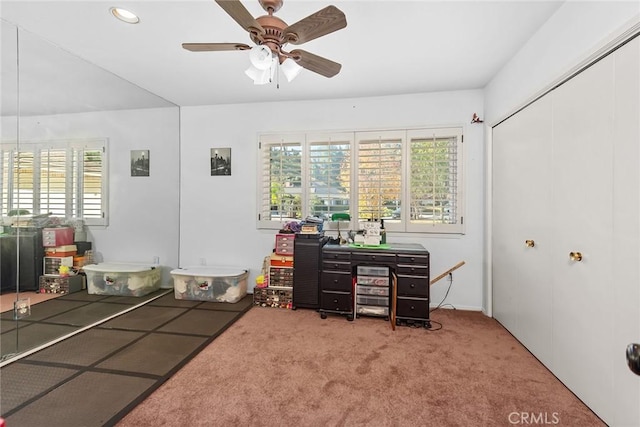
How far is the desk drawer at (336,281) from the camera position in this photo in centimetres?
298

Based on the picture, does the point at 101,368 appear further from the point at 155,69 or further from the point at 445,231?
the point at 445,231

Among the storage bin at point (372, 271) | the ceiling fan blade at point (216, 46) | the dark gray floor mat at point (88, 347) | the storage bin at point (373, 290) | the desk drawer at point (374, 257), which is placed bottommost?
the dark gray floor mat at point (88, 347)

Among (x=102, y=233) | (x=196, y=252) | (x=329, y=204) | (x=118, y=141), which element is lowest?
(x=196, y=252)

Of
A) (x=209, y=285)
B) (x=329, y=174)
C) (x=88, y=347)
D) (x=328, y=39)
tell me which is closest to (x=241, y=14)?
(x=328, y=39)

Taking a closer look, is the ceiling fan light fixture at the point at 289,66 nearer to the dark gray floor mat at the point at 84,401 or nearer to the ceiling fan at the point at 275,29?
the ceiling fan at the point at 275,29

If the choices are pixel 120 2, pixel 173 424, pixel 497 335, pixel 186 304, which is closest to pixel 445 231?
pixel 497 335

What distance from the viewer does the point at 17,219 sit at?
2402 millimetres

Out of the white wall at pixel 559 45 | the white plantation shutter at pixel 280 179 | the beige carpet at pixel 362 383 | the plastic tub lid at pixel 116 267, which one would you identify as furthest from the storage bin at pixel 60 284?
the white wall at pixel 559 45

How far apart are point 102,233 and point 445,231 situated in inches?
167

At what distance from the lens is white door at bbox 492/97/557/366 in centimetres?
206

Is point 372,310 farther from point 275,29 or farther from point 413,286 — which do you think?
point 275,29

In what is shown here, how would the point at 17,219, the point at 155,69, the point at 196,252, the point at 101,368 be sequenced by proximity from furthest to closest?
the point at 196,252
the point at 155,69
the point at 17,219
the point at 101,368

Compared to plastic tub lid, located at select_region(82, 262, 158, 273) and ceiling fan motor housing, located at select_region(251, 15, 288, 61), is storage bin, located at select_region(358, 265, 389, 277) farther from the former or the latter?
plastic tub lid, located at select_region(82, 262, 158, 273)

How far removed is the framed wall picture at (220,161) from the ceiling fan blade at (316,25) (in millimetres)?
2514
